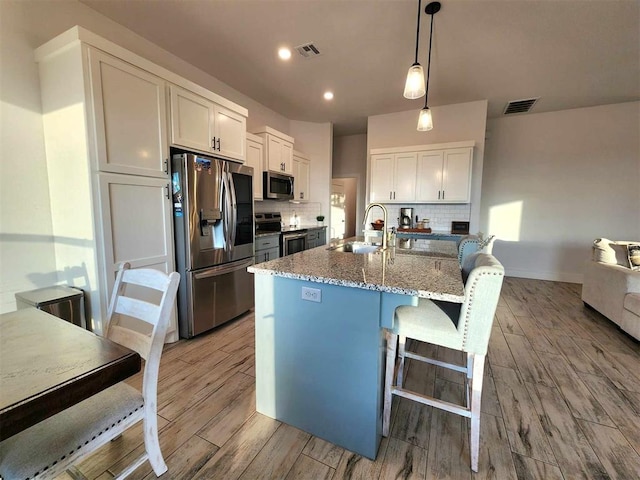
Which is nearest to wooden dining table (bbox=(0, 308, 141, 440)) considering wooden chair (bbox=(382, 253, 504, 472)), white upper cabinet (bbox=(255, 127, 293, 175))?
wooden chair (bbox=(382, 253, 504, 472))

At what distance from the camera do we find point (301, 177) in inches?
203

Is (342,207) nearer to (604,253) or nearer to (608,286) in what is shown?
(604,253)

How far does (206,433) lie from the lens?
153 centimetres

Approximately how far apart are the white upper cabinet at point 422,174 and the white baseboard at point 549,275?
2.03m

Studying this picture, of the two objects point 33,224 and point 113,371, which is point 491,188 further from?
point 33,224

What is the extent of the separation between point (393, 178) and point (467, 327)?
12.1 ft

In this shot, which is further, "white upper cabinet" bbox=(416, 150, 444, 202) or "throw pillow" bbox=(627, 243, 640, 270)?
"white upper cabinet" bbox=(416, 150, 444, 202)

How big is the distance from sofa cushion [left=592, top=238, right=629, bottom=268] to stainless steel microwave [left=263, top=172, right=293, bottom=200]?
4.17 m

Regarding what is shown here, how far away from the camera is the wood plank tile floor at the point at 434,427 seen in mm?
1321

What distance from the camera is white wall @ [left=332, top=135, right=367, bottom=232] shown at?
6.15m

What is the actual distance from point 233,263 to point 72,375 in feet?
7.14

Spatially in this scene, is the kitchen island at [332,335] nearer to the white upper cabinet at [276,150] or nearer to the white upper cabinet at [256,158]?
Result: the white upper cabinet at [256,158]

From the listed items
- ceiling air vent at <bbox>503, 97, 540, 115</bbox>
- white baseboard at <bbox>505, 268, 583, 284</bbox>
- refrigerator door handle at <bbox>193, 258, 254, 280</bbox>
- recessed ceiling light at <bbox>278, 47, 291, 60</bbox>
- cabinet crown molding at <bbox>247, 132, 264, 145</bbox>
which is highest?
ceiling air vent at <bbox>503, 97, 540, 115</bbox>

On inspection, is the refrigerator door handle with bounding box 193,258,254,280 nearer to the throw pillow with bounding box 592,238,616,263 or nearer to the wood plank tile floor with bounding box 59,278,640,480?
the wood plank tile floor with bounding box 59,278,640,480
